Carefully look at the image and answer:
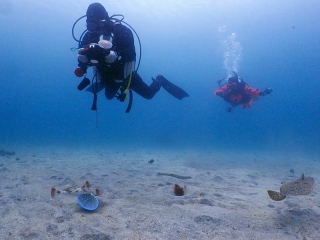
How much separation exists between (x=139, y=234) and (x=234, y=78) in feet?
33.4

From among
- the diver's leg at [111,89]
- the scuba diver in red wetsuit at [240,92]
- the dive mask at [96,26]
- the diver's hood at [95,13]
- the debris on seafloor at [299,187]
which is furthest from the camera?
the scuba diver in red wetsuit at [240,92]

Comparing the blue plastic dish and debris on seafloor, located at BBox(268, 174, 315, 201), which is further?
the blue plastic dish

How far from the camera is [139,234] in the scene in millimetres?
2881

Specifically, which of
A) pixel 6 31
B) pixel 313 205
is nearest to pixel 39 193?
pixel 313 205

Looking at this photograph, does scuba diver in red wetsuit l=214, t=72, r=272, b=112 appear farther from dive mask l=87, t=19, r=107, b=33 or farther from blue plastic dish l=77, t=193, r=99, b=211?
blue plastic dish l=77, t=193, r=99, b=211


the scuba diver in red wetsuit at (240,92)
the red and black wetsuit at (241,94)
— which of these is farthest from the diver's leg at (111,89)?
the red and black wetsuit at (241,94)

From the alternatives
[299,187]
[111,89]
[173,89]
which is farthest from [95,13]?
[299,187]

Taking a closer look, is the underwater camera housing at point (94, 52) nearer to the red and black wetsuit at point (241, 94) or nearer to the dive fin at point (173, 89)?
the dive fin at point (173, 89)

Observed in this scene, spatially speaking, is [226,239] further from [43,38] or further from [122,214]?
[43,38]

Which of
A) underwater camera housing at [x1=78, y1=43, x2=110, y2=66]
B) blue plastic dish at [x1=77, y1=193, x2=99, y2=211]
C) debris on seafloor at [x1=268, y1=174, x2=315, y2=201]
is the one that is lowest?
blue plastic dish at [x1=77, y1=193, x2=99, y2=211]

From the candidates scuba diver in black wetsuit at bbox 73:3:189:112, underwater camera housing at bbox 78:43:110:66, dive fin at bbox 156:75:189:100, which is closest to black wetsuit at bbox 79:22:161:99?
scuba diver in black wetsuit at bbox 73:3:189:112

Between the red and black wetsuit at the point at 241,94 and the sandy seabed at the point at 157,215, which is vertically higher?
the red and black wetsuit at the point at 241,94

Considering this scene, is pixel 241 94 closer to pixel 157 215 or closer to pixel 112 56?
pixel 112 56

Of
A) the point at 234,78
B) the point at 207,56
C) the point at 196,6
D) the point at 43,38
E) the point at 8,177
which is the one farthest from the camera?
the point at 207,56
